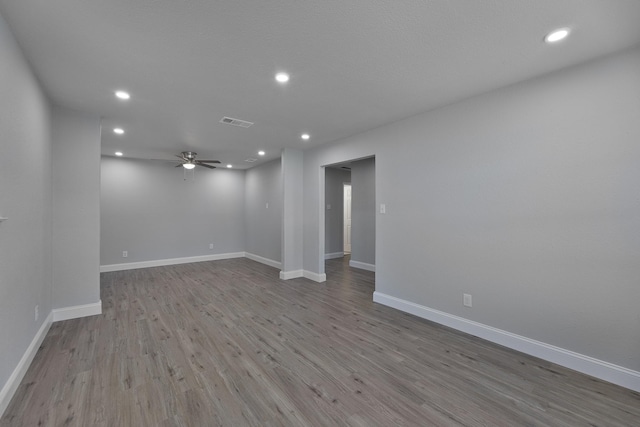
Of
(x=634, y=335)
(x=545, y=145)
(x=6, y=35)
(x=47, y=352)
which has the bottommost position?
(x=47, y=352)

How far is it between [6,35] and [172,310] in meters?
3.05

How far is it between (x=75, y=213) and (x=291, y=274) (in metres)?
3.35

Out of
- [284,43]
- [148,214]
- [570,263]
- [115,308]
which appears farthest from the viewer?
[148,214]

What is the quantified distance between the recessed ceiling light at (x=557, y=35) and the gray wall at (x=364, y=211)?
13.7ft

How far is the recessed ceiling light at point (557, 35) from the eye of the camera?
71.4 inches

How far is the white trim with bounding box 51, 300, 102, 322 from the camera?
3.19 m

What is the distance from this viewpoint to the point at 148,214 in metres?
6.27

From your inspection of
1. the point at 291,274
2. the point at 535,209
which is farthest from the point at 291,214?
the point at 535,209

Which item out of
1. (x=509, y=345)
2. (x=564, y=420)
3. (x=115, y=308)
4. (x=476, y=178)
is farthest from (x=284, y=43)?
Answer: (x=115, y=308)

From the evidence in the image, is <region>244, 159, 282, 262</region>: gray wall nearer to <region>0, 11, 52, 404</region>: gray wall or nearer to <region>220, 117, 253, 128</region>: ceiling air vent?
<region>220, 117, 253, 128</region>: ceiling air vent

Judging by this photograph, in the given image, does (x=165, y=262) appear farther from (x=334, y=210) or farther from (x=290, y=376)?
(x=290, y=376)

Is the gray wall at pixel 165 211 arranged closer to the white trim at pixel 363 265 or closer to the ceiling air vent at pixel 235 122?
the white trim at pixel 363 265

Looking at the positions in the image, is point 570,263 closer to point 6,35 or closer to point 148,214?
point 6,35

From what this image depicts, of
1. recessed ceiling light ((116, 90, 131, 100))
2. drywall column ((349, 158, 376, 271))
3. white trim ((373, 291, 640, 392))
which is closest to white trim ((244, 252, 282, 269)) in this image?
drywall column ((349, 158, 376, 271))
